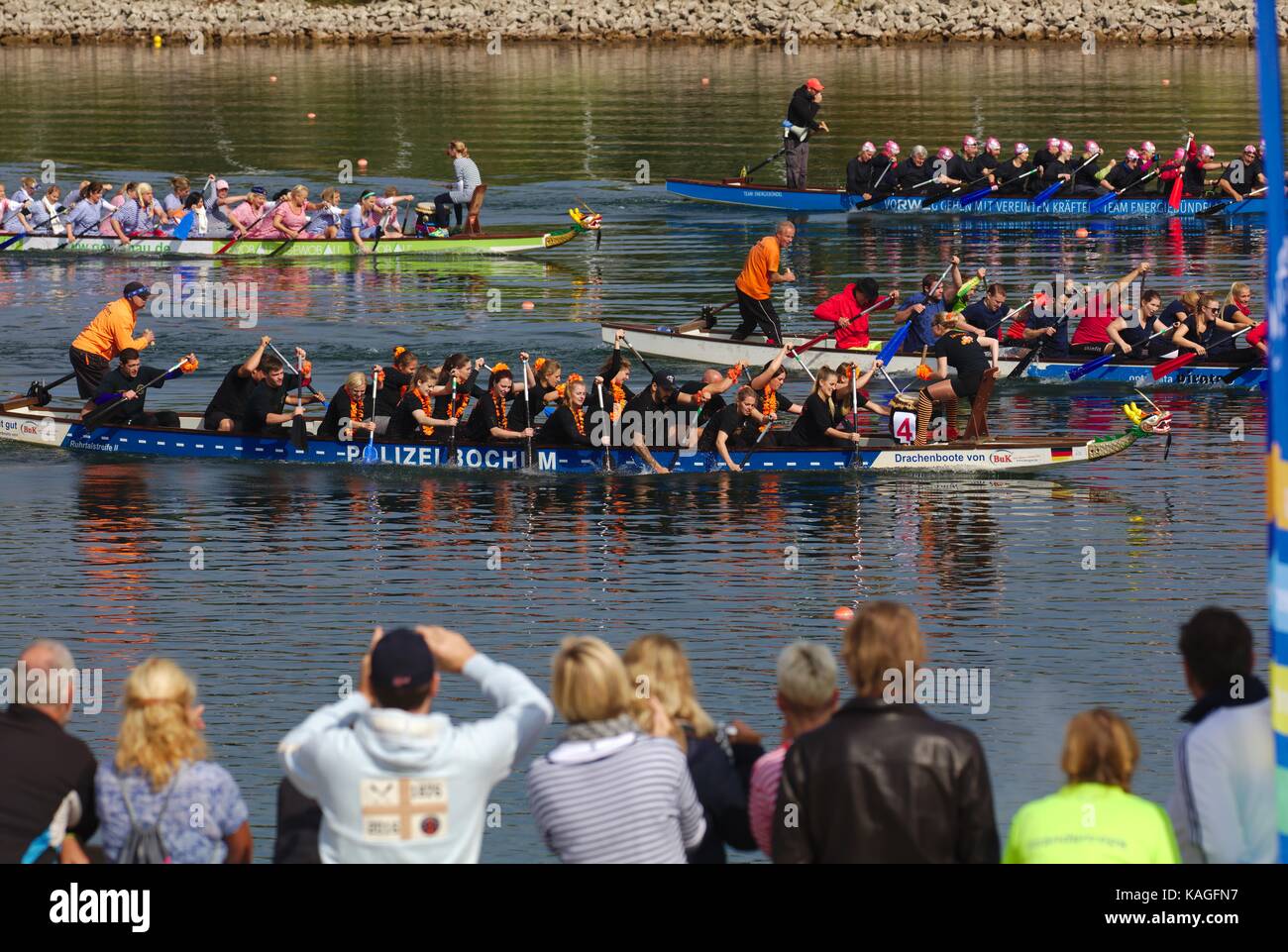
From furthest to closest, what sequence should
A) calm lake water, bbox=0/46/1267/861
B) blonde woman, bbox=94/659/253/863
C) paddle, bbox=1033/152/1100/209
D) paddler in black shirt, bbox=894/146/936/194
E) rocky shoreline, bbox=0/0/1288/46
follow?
1. rocky shoreline, bbox=0/0/1288/46
2. paddler in black shirt, bbox=894/146/936/194
3. paddle, bbox=1033/152/1100/209
4. calm lake water, bbox=0/46/1267/861
5. blonde woman, bbox=94/659/253/863

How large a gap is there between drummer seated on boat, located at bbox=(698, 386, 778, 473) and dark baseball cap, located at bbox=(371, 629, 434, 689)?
16.8 metres

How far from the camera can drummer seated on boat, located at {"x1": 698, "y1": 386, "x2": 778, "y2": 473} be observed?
2497 cm

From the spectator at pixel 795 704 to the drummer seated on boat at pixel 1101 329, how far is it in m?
23.0

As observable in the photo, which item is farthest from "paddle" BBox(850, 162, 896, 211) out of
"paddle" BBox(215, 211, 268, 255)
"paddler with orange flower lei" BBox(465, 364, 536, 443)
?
"paddler with orange flower lei" BBox(465, 364, 536, 443)

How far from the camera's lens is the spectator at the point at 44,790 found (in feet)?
28.9

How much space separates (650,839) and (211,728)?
9.62 metres

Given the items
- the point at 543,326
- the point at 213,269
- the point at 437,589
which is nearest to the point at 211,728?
the point at 437,589

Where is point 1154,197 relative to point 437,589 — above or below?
above

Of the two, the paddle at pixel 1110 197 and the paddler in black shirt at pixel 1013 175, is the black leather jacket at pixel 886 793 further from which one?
the paddle at pixel 1110 197

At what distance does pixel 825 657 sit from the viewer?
8805mm

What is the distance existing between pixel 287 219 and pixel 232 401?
1481cm

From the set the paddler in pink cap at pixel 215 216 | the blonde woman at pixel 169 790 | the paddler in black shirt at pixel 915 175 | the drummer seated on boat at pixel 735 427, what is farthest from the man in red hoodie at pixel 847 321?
the blonde woman at pixel 169 790

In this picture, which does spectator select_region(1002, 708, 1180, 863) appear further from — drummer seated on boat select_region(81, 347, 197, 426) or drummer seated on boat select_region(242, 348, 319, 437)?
drummer seated on boat select_region(81, 347, 197, 426)
